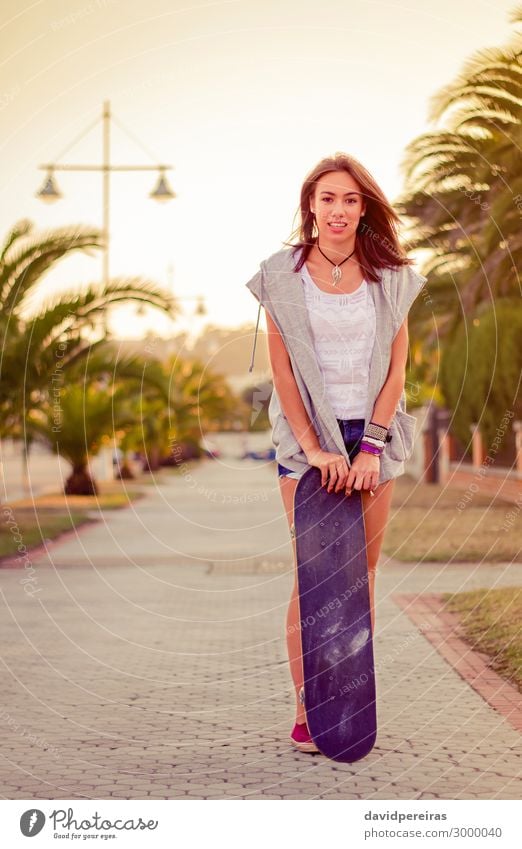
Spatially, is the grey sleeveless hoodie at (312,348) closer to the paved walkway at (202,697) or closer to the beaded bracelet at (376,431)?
the beaded bracelet at (376,431)

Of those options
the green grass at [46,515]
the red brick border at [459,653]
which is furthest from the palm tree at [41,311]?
the red brick border at [459,653]

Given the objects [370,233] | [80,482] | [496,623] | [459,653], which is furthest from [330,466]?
[80,482]

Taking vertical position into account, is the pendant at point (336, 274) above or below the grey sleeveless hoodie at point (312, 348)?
above

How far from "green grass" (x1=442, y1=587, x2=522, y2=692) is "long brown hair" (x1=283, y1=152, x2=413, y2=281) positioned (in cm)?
216

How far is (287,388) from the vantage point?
4480 millimetres

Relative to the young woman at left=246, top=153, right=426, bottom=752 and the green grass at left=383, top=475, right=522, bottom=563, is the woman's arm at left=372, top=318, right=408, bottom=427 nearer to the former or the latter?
the young woman at left=246, top=153, right=426, bottom=752

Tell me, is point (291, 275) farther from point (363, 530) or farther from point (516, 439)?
point (516, 439)

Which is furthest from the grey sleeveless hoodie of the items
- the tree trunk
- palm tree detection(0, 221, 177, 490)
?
the tree trunk

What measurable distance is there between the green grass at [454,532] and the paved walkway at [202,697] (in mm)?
694

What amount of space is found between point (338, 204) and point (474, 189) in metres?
10.9

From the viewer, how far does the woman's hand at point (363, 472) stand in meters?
4.38

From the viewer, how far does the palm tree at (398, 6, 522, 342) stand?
40.6 ft

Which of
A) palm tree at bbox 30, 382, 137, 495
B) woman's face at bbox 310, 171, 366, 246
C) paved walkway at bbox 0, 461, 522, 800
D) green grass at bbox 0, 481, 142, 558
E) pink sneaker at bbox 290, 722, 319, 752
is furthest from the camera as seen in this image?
palm tree at bbox 30, 382, 137, 495

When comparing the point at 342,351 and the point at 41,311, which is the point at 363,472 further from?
the point at 41,311
